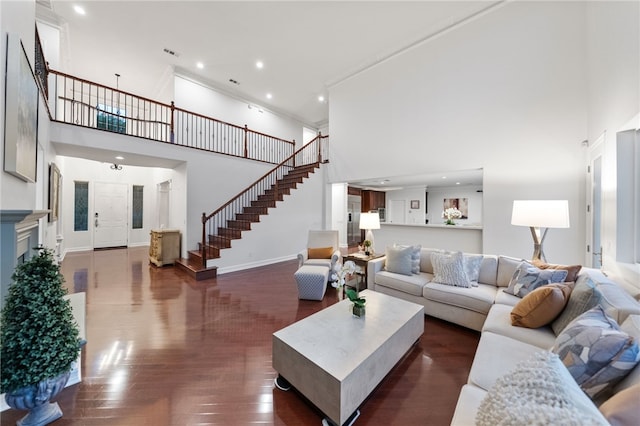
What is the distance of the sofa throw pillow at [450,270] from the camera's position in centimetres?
285

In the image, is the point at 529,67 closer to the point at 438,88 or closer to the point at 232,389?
the point at 438,88

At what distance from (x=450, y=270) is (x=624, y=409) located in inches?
90.8

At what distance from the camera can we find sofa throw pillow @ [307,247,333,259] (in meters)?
4.43

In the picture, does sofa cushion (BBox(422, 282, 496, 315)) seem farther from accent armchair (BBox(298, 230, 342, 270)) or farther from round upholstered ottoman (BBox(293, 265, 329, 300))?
accent armchair (BBox(298, 230, 342, 270))

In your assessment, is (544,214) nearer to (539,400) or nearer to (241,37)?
(539,400)

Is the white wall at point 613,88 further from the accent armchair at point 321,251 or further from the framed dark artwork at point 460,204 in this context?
the framed dark artwork at point 460,204

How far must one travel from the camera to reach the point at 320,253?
14.5 feet

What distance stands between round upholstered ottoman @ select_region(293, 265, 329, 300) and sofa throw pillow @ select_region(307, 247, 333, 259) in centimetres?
83

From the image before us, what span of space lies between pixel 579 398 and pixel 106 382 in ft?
9.53

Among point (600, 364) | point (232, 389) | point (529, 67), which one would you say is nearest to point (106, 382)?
point (232, 389)

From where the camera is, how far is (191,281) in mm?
4480

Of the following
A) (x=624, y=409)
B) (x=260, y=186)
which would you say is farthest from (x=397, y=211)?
(x=624, y=409)

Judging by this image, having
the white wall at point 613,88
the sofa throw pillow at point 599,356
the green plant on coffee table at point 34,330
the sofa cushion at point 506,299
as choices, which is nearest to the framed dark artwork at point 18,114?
the green plant on coffee table at point 34,330

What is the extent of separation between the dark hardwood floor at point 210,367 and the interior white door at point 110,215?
4.50 metres
